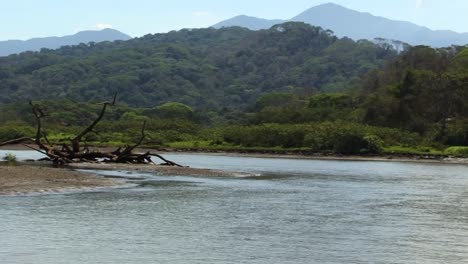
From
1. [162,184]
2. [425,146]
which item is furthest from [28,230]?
[425,146]

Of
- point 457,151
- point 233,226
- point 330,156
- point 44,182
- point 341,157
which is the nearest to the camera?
point 233,226

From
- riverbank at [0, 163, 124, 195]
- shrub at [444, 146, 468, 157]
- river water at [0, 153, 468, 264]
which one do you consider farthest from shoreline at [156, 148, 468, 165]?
riverbank at [0, 163, 124, 195]

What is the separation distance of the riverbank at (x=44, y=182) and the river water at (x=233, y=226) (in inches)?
81.7

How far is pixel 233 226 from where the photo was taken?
2808 cm

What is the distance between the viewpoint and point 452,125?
116125mm

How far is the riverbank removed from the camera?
3853cm

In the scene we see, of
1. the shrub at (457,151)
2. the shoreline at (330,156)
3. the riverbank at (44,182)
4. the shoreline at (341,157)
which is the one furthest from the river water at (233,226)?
the shrub at (457,151)

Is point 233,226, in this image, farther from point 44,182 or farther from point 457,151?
point 457,151

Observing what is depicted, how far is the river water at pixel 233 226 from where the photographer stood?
2172 centimetres

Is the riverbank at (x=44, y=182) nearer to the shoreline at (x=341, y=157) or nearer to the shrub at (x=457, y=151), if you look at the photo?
the shoreline at (x=341, y=157)

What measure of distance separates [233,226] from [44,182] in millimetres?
18304

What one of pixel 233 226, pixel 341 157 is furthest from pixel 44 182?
pixel 341 157

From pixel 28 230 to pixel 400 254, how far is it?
13.6 meters

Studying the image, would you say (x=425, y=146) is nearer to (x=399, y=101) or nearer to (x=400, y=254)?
(x=399, y=101)
